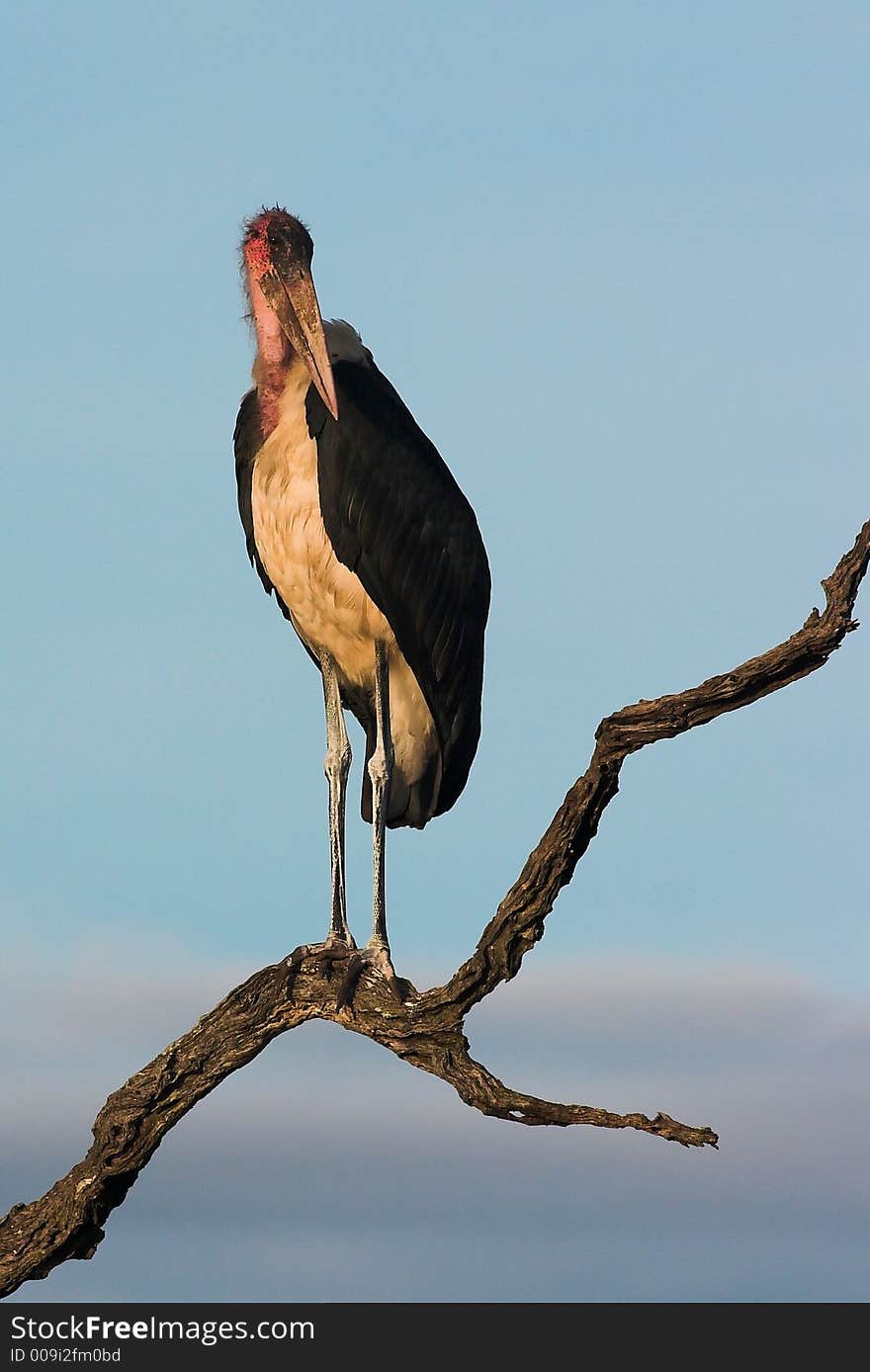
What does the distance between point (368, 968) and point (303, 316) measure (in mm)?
3230

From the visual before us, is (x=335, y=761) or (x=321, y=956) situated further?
(x=335, y=761)

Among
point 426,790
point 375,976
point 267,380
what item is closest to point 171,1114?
point 375,976

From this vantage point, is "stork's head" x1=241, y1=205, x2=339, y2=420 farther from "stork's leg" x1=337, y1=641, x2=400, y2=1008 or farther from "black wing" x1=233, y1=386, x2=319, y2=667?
"stork's leg" x1=337, y1=641, x2=400, y2=1008

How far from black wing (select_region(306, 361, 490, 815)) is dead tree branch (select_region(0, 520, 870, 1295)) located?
1543 mm

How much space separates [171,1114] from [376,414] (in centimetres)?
343

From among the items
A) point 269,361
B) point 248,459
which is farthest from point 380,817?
point 269,361

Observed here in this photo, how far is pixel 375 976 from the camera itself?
9156 mm

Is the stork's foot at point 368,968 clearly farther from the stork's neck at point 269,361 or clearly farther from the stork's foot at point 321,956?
the stork's neck at point 269,361

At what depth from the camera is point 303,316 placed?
32.5ft

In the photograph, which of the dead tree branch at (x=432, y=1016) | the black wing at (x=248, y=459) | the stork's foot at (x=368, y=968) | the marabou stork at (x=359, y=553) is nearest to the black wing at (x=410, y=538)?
the marabou stork at (x=359, y=553)

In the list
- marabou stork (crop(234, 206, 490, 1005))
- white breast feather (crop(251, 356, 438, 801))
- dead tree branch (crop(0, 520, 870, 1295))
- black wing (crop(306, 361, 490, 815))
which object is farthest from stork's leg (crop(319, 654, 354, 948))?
dead tree branch (crop(0, 520, 870, 1295))

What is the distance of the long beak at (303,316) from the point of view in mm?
9617

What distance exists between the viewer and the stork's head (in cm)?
Result: 985

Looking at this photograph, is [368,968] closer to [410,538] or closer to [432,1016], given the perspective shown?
[432,1016]
